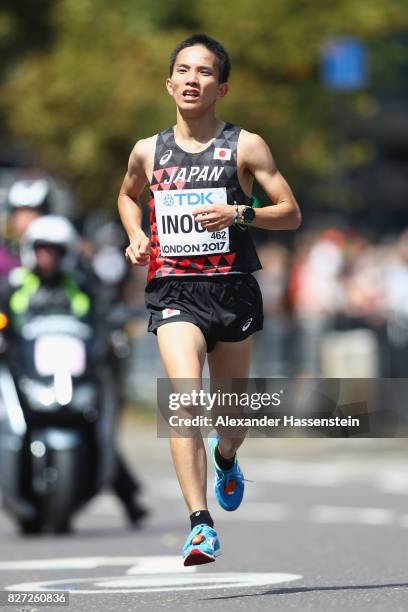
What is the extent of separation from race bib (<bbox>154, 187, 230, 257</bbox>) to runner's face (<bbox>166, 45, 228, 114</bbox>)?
35cm

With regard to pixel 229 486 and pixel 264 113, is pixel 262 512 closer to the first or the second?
pixel 229 486

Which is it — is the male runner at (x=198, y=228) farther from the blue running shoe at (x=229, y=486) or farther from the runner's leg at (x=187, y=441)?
the blue running shoe at (x=229, y=486)

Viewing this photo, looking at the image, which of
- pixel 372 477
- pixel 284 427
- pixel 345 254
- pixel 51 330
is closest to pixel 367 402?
pixel 284 427

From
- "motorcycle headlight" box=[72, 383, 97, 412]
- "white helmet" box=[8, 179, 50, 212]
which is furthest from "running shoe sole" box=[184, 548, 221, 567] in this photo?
"white helmet" box=[8, 179, 50, 212]

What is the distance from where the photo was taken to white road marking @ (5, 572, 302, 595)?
8.56 metres

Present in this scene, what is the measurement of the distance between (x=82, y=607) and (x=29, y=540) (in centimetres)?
426

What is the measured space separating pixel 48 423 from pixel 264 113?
12.4 m

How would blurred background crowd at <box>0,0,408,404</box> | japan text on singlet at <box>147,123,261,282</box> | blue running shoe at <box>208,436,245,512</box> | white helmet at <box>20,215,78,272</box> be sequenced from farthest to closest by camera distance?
blurred background crowd at <box>0,0,408,404</box> < white helmet at <box>20,215,78,272</box> < blue running shoe at <box>208,436,245,512</box> < japan text on singlet at <box>147,123,261,282</box>

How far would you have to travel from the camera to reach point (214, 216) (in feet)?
25.9

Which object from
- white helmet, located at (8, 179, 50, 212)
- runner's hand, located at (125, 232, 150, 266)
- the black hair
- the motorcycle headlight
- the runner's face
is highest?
white helmet, located at (8, 179, 50, 212)

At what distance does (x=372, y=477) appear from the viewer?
58.2ft

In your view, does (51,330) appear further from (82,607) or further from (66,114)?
(66,114)

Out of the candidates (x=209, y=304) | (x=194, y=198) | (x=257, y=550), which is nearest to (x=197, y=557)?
(x=209, y=304)

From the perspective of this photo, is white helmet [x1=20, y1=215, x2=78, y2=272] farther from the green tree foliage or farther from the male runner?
the green tree foliage
